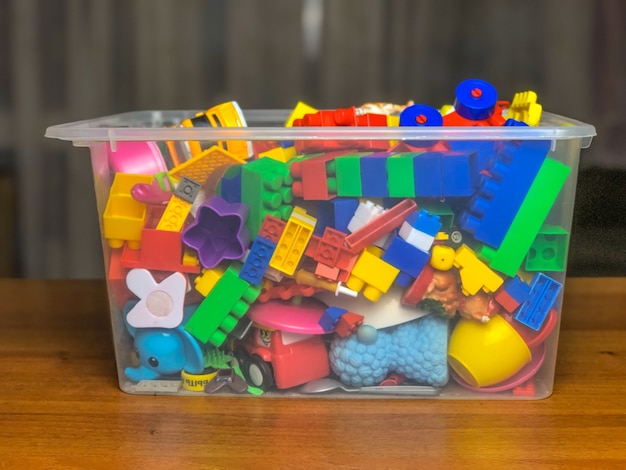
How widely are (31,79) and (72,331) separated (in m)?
0.41

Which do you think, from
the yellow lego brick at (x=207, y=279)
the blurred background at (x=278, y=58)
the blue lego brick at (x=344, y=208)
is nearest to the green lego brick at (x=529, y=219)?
the blue lego brick at (x=344, y=208)

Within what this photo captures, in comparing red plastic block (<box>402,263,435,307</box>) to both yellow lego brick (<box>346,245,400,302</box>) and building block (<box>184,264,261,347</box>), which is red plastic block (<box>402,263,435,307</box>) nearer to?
yellow lego brick (<box>346,245,400,302</box>)

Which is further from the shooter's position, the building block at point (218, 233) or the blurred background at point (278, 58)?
the blurred background at point (278, 58)

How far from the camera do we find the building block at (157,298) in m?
0.58

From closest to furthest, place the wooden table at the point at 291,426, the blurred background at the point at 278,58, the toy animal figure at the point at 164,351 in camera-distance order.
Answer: the wooden table at the point at 291,426 → the toy animal figure at the point at 164,351 → the blurred background at the point at 278,58

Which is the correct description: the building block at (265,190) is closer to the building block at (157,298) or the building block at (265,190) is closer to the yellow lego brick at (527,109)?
the building block at (157,298)

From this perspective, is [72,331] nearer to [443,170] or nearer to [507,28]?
[443,170]

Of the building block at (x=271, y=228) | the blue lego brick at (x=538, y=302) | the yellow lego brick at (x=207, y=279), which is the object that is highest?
the building block at (x=271, y=228)

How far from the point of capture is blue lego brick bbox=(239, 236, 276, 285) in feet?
1.85

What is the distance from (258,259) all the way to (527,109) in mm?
310

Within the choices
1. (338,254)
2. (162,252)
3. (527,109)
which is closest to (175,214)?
(162,252)

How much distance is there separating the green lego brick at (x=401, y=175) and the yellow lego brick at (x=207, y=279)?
0.16m

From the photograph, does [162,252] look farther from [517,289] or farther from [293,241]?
[517,289]

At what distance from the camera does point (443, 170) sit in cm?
54
